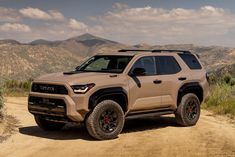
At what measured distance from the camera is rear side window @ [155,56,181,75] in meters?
10.8

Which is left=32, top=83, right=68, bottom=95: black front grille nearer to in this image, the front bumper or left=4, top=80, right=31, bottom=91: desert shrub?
the front bumper

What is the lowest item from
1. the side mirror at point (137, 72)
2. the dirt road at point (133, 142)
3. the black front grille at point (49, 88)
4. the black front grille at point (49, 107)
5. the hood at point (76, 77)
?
the dirt road at point (133, 142)

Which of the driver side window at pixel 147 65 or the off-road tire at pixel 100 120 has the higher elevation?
the driver side window at pixel 147 65

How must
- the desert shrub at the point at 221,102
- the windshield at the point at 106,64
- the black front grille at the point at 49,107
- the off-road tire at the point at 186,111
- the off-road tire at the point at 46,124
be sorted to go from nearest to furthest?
the black front grille at the point at 49,107, the windshield at the point at 106,64, the off-road tire at the point at 46,124, the off-road tire at the point at 186,111, the desert shrub at the point at 221,102

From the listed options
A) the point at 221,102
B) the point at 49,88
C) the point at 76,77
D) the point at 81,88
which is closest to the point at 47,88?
the point at 49,88

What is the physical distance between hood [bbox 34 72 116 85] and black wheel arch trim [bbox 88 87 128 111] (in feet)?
0.82

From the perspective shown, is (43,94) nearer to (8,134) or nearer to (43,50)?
(8,134)

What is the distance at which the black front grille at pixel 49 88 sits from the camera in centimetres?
910

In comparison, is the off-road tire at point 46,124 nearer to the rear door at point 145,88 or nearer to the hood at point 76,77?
the hood at point 76,77

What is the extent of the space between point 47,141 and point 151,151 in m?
2.28

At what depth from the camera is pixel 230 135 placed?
10.3m

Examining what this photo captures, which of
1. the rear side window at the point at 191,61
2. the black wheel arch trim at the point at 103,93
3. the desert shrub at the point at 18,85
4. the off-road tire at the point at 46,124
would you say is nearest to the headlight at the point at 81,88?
the black wheel arch trim at the point at 103,93

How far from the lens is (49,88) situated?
9.36m

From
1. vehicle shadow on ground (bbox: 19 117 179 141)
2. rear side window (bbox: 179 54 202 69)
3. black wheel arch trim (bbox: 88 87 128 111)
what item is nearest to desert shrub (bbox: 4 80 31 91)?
vehicle shadow on ground (bbox: 19 117 179 141)
